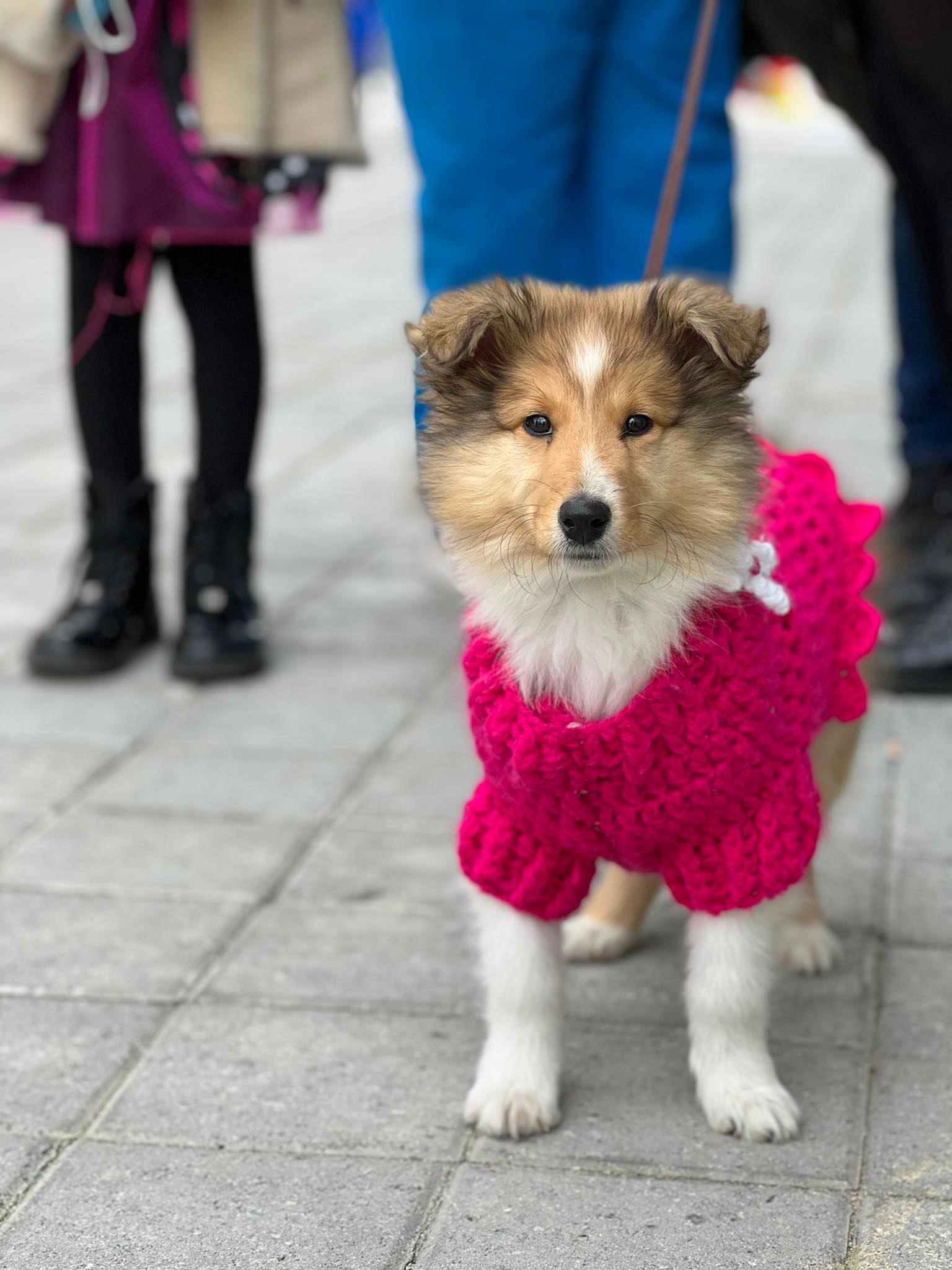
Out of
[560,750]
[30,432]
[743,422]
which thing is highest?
[743,422]

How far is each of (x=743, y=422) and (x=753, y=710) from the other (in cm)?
44

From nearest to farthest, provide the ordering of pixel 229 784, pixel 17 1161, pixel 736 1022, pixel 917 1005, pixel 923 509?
pixel 17 1161 → pixel 736 1022 → pixel 917 1005 → pixel 229 784 → pixel 923 509

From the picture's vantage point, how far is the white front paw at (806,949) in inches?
129

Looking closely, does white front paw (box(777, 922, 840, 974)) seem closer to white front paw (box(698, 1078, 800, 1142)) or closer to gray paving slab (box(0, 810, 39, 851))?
white front paw (box(698, 1078, 800, 1142))

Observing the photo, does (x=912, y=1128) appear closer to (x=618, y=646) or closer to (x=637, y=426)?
(x=618, y=646)

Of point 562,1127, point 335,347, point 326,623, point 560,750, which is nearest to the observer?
point 560,750

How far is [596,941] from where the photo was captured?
10.9 ft

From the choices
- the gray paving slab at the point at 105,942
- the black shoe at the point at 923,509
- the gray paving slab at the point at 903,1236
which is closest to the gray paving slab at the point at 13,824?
the gray paving slab at the point at 105,942

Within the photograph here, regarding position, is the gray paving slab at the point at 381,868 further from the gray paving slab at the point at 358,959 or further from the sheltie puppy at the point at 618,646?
the sheltie puppy at the point at 618,646

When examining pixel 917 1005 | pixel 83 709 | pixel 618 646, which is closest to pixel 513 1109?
pixel 618 646

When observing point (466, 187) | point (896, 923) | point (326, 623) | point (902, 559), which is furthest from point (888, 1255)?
point (326, 623)

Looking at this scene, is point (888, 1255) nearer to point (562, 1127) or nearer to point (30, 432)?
point (562, 1127)

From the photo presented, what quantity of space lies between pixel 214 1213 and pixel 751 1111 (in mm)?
835

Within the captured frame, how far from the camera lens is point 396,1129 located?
2.74m
